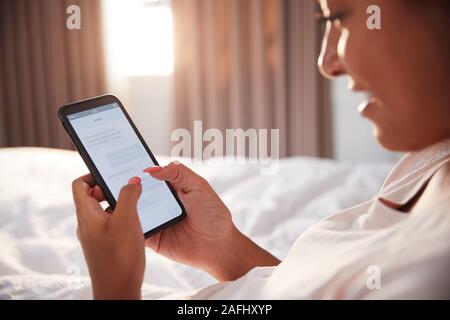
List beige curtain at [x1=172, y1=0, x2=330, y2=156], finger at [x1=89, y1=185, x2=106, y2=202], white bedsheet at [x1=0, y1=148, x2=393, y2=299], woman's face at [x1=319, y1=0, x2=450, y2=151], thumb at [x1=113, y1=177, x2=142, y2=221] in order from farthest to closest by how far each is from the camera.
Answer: beige curtain at [x1=172, y1=0, x2=330, y2=156] < white bedsheet at [x1=0, y1=148, x2=393, y2=299] < finger at [x1=89, y1=185, x2=106, y2=202] < thumb at [x1=113, y1=177, x2=142, y2=221] < woman's face at [x1=319, y1=0, x2=450, y2=151]

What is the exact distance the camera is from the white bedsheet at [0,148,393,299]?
0.75 meters

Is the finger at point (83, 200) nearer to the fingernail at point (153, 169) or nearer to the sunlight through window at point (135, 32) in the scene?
the fingernail at point (153, 169)

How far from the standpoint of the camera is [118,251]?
0.48 m

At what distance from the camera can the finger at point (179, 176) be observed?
0.64m

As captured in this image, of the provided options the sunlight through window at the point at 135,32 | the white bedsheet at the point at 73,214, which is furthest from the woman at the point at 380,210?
the sunlight through window at the point at 135,32

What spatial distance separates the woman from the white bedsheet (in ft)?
0.62

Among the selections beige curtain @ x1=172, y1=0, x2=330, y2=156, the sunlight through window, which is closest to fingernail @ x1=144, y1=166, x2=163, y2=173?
the sunlight through window

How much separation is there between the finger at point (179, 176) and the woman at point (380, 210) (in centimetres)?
10

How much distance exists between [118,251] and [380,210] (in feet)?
0.82

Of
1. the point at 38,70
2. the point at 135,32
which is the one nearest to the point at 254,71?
the point at 135,32

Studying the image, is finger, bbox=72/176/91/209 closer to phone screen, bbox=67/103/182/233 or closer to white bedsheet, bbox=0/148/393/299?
phone screen, bbox=67/103/182/233

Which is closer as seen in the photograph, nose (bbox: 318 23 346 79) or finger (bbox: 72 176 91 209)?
nose (bbox: 318 23 346 79)

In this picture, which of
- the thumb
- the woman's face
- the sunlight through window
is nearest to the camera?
the woman's face

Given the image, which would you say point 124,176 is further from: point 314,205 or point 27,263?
point 314,205
